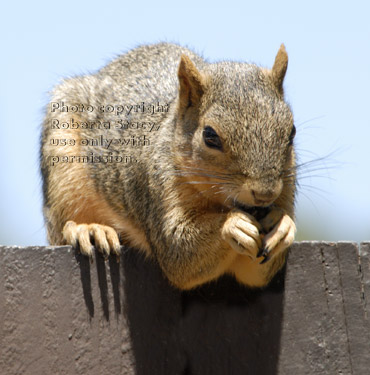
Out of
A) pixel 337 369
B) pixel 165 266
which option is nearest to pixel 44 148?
pixel 165 266

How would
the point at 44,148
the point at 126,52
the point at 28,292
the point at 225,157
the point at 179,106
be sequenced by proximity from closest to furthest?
1. the point at 28,292
2. the point at 225,157
3. the point at 179,106
4. the point at 44,148
5. the point at 126,52

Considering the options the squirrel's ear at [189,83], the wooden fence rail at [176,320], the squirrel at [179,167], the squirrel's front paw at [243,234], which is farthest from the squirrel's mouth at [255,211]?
the squirrel's ear at [189,83]

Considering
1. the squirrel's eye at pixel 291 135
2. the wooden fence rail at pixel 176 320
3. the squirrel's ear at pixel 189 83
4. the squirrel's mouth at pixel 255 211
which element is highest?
the squirrel's ear at pixel 189 83

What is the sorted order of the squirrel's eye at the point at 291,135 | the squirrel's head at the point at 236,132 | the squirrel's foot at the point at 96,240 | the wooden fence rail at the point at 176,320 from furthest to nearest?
the squirrel's eye at the point at 291,135
the squirrel's foot at the point at 96,240
the squirrel's head at the point at 236,132
the wooden fence rail at the point at 176,320

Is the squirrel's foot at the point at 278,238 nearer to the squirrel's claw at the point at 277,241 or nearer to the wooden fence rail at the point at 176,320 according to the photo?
the squirrel's claw at the point at 277,241

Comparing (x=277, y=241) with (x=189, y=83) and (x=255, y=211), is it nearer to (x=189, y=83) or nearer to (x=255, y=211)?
(x=255, y=211)

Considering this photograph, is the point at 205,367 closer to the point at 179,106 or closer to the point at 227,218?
the point at 227,218

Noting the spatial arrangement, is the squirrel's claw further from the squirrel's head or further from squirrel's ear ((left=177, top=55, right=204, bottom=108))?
squirrel's ear ((left=177, top=55, right=204, bottom=108))
